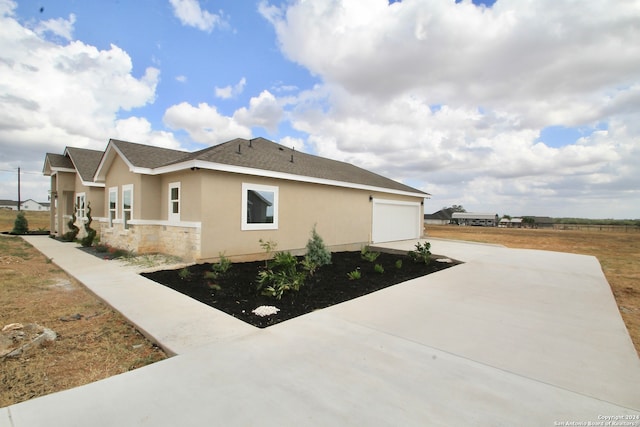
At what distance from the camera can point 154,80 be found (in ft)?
43.8

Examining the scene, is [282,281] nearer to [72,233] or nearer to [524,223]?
[72,233]

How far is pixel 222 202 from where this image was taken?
899 centimetres

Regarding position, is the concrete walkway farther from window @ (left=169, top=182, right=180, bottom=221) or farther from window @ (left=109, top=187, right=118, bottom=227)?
window @ (left=109, top=187, right=118, bottom=227)

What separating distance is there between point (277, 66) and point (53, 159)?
14.9 m

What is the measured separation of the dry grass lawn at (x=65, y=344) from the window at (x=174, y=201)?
3547mm

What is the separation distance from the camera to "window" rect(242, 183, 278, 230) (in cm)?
957

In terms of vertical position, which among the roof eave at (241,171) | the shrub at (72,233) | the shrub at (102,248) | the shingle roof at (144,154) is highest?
the shingle roof at (144,154)

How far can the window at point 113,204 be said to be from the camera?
11957 millimetres

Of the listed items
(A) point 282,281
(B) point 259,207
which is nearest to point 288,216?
(B) point 259,207

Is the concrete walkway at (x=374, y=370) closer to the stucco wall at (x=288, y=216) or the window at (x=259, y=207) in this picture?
the stucco wall at (x=288, y=216)

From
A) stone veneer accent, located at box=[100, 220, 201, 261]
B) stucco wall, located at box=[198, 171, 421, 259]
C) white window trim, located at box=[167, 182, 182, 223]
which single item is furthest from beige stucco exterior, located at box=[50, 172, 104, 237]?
stucco wall, located at box=[198, 171, 421, 259]

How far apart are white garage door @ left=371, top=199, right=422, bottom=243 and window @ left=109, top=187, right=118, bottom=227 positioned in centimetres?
1176

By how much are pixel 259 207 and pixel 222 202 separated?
1.39m

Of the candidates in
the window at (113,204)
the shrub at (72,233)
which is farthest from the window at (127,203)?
the shrub at (72,233)
